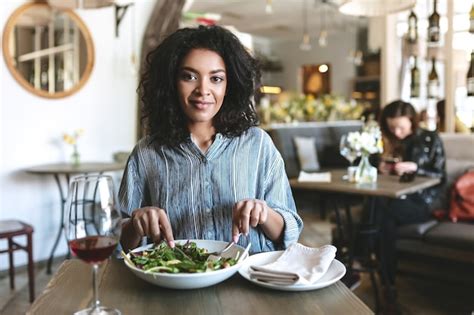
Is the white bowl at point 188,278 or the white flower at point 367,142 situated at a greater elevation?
the white flower at point 367,142

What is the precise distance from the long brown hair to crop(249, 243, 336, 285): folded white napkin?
261cm

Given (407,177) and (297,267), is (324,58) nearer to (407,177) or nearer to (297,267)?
(407,177)

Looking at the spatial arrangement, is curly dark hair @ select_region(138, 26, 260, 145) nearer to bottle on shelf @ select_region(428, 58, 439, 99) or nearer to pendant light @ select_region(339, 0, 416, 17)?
pendant light @ select_region(339, 0, 416, 17)

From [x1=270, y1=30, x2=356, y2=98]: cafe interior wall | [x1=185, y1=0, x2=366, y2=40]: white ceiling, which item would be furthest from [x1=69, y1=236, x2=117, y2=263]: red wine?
[x1=270, y1=30, x2=356, y2=98]: cafe interior wall

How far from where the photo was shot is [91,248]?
2.71 ft

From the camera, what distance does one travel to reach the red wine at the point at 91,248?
828mm

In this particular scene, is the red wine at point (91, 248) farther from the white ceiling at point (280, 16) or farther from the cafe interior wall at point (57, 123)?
the white ceiling at point (280, 16)

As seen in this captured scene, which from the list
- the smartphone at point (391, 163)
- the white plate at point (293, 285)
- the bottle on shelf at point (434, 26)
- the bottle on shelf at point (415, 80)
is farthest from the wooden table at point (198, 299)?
the bottle on shelf at point (415, 80)

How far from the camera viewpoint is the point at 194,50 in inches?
54.5

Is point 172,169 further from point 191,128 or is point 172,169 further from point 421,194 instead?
point 421,194

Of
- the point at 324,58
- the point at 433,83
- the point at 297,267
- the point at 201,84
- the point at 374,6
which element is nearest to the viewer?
the point at 297,267

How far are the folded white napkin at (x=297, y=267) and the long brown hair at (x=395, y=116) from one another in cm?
261

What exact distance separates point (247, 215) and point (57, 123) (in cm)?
330

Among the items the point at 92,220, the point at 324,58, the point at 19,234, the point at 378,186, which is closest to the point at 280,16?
the point at 324,58
